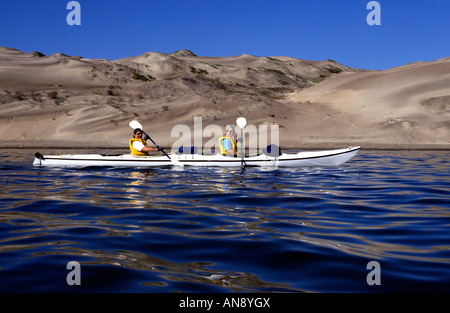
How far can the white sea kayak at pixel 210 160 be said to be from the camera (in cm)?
1538

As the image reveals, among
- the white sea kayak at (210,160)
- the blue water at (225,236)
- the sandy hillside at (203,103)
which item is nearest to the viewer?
→ the blue water at (225,236)

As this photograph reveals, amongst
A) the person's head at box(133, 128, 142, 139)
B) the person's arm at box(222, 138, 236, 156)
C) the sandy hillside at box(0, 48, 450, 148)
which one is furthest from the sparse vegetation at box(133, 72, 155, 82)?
the person's arm at box(222, 138, 236, 156)

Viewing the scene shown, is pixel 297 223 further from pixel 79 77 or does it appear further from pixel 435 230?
pixel 79 77

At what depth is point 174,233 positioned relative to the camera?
6.42 meters

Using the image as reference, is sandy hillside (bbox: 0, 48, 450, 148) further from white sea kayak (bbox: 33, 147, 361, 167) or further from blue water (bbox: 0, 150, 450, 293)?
blue water (bbox: 0, 150, 450, 293)

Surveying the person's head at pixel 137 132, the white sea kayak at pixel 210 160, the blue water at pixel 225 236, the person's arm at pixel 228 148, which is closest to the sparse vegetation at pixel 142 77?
the white sea kayak at pixel 210 160

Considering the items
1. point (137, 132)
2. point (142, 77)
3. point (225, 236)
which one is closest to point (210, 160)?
point (137, 132)

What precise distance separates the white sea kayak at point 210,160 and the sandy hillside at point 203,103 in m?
12.9

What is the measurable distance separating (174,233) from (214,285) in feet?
7.17

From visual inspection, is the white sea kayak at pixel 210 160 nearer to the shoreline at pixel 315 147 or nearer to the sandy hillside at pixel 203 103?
the shoreline at pixel 315 147

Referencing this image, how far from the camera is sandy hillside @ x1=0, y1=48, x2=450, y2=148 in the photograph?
Answer: 3241 cm

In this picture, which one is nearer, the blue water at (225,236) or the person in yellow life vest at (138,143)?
the blue water at (225,236)

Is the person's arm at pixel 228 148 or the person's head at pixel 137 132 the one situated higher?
the person's head at pixel 137 132
